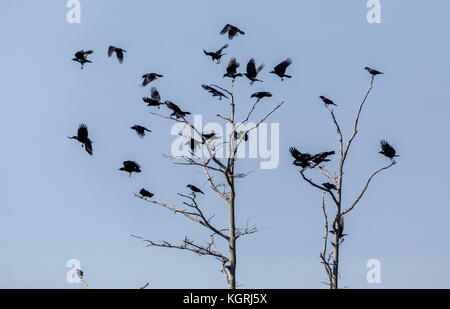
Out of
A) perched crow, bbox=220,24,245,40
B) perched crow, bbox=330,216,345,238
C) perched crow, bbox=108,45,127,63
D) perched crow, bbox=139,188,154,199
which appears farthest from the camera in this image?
perched crow, bbox=108,45,127,63

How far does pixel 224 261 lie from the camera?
18.4 metres

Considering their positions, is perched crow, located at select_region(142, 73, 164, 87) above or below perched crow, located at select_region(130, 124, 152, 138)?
above

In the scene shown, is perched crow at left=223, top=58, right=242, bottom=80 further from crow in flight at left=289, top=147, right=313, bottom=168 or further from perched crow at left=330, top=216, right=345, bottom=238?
perched crow at left=330, top=216, right=345, bottom=238

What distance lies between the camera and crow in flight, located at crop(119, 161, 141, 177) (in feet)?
65.1

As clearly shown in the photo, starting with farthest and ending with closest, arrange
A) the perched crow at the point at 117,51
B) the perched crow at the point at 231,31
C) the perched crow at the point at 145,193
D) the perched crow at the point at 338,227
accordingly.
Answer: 1. the perched crow at the point at 117,51
2. the perched crow at the point at 231,31
3. the perched crow at the point at 145,193
4. the perched crow at the point at 338,227

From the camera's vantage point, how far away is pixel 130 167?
19844 millimetres

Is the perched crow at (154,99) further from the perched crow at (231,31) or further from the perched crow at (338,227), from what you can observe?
the perched crow at (338,227)

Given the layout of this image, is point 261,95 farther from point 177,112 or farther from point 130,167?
point 130,167

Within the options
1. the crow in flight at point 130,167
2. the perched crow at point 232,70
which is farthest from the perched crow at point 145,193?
the perched crow at point 232,70

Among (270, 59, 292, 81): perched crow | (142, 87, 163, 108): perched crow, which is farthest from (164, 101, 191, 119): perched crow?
(270, 59, 292, 81): perched crow

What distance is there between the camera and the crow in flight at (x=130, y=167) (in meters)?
19.8
